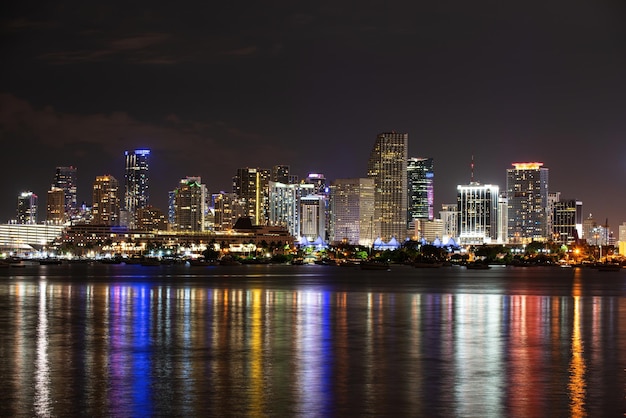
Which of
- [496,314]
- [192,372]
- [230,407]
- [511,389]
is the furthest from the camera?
[496,314]

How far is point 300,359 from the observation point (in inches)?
1125

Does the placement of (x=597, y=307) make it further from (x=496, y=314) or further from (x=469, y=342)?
(x=469, y=342)

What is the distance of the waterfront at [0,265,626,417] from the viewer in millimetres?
20688

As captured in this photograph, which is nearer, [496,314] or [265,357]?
[265,357]

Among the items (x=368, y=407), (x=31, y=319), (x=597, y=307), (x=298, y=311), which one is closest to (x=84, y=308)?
(x=31, y=319)

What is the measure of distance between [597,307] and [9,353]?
125 feet

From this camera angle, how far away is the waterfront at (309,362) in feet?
67.9

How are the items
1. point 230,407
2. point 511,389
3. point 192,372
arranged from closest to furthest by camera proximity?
point 230,407 < point 511,389 < point 192,372

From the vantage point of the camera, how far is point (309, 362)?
1097 inches

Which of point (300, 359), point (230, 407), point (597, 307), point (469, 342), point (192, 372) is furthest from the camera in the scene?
point (597, 307)

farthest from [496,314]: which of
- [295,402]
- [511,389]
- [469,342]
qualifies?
[295,402]

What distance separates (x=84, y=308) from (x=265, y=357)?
2541 cm

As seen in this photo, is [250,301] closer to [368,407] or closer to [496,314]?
[496,314]

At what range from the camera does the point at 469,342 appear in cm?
3388
